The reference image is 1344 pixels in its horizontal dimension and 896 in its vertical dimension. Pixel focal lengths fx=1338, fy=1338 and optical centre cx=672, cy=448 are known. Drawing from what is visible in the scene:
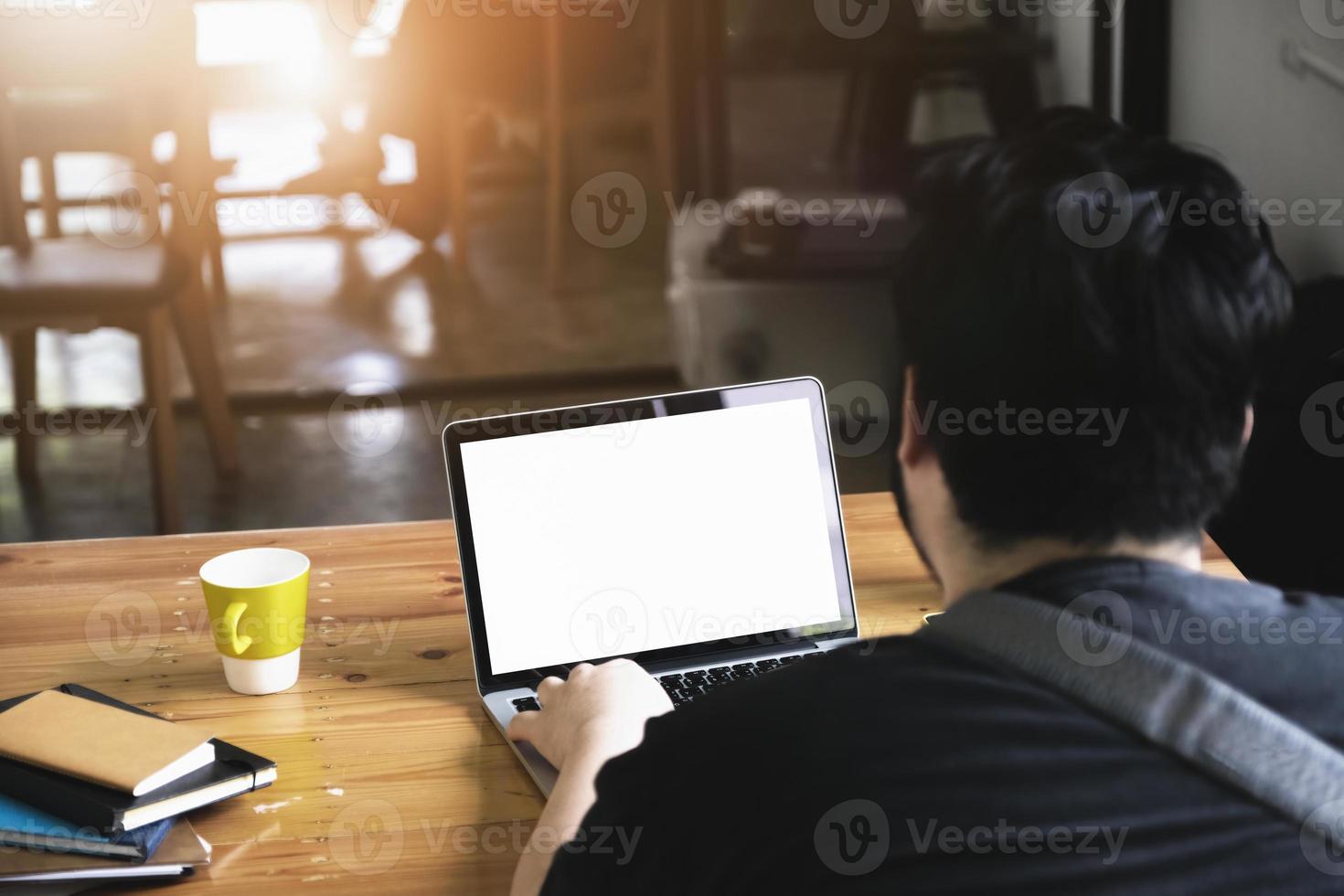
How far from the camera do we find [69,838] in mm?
841

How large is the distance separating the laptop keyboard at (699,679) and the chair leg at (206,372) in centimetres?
237

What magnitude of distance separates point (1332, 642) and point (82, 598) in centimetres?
106

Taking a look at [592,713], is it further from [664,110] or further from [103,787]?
[664,110]

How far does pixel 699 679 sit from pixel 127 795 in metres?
0.44

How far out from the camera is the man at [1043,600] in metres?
0.60

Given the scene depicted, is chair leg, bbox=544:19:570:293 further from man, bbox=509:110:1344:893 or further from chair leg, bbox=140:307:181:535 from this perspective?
man, bbox=509:110:1344:893

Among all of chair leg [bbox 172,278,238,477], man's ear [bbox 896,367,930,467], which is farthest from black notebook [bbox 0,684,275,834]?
chair leg [bbox 172,278,238,477]

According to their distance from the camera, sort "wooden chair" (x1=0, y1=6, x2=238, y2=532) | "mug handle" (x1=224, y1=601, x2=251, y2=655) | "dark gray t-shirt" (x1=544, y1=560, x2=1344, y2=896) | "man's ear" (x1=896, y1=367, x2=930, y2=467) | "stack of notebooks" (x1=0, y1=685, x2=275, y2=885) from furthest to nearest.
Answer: "wooden chair" (x1=0, y1=6, x2=238, y2=532) < "mug handle" (x1=224, y1=601, x2=251, y2=655) < "stack of notebooks" (x1=0, y1=685, x2=275, y2=885) < "man's ear" (x1=896, y1=367, x2=930, y2=467) < "dark gray t-shirt" (x1=544, y1=560, x2=1344, y2=896)

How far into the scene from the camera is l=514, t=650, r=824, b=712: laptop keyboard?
3.48 ft

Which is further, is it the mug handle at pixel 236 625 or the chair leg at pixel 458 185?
the chair leg at pixel 458 185

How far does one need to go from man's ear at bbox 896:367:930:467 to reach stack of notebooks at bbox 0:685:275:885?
1.66ft

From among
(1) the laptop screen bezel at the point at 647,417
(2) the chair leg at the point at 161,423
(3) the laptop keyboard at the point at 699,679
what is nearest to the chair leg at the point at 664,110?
(2) the chair leg at the point at 161,423

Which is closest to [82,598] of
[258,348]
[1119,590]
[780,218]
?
[1119,590]

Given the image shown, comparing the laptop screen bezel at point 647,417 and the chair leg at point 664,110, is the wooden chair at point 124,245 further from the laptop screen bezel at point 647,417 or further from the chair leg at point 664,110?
the laptop screen bezel at point 647,417
